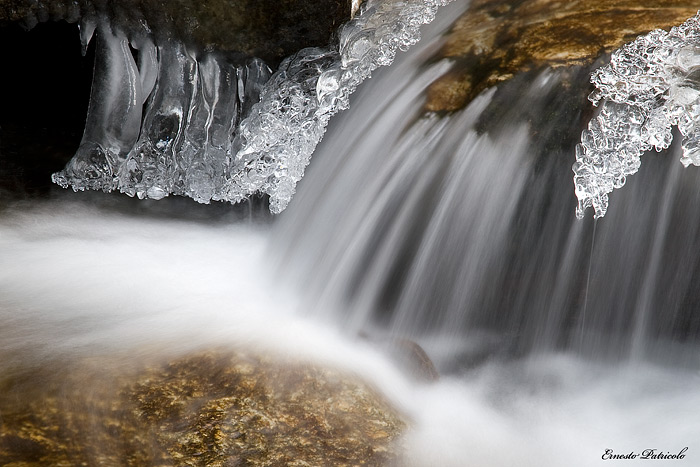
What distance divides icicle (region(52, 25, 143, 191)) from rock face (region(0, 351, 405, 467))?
5.23 ft

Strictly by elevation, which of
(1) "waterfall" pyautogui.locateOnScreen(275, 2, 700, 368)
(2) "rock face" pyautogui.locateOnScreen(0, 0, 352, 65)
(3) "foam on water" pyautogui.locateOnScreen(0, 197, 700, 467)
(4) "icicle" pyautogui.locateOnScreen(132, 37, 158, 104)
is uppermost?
(2) "rock face" pyautogui.locateOnScreen(0, 0, 352, 65)

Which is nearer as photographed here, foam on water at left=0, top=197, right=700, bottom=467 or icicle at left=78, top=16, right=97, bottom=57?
foam on water at left=0, top=197, right=700, bottom=467

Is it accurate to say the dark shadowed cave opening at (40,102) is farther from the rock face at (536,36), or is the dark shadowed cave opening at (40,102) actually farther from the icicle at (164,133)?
the rock face at (536,36)

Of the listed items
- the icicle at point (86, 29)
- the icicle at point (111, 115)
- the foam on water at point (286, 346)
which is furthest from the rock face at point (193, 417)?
the icicle at point (86, 29)

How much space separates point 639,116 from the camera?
2430mm

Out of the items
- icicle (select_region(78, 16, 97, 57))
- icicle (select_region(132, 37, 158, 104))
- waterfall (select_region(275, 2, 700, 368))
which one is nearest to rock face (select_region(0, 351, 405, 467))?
waterfall (select_region(275, 2, 700, 368))

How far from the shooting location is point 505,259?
2.75 m

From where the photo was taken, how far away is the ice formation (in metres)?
2.35

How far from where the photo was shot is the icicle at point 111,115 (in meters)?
3.46

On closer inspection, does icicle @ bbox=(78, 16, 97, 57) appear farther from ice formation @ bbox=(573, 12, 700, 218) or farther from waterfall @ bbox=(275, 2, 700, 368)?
ice formation @ bbox=(573, 12, 700, 218)

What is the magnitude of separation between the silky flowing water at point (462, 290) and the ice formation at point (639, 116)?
0.48 feet

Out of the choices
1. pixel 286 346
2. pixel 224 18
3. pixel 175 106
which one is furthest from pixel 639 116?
pixel 175 106

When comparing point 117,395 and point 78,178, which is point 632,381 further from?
point 78,178

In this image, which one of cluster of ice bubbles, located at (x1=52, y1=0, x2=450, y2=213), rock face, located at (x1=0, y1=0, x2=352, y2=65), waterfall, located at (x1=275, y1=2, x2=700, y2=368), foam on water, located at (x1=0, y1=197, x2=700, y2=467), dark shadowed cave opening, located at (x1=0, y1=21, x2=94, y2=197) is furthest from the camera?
dark shadowed cave opening, located at (x1=0, y1=21, x2=94, y2=197)
